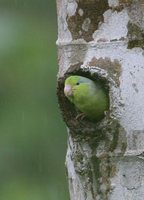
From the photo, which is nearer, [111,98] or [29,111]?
[111,98]

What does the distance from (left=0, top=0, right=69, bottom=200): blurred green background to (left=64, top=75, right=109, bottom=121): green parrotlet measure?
1597 millimetres

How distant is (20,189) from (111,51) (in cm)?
200

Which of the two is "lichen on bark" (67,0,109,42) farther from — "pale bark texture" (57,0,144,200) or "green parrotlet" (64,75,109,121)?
"green parrotlet" (64,75,109,121)

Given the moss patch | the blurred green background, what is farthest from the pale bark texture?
the blurred green background

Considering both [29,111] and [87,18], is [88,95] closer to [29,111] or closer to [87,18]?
[87,18]

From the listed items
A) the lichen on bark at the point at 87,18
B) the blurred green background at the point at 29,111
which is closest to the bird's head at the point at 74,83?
the lichen on bark at the point at 87,18

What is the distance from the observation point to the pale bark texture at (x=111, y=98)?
2.76 m

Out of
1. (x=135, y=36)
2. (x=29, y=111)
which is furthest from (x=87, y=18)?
(x=29, y=111)

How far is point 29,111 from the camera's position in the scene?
192 inches

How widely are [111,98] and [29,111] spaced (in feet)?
6.89

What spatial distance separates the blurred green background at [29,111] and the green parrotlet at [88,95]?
1597 millimetres

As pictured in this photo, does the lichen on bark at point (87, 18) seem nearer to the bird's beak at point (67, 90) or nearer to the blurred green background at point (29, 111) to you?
the bird's beak at point (67, 90)

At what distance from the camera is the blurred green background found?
4680mm

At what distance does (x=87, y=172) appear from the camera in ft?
9.34
